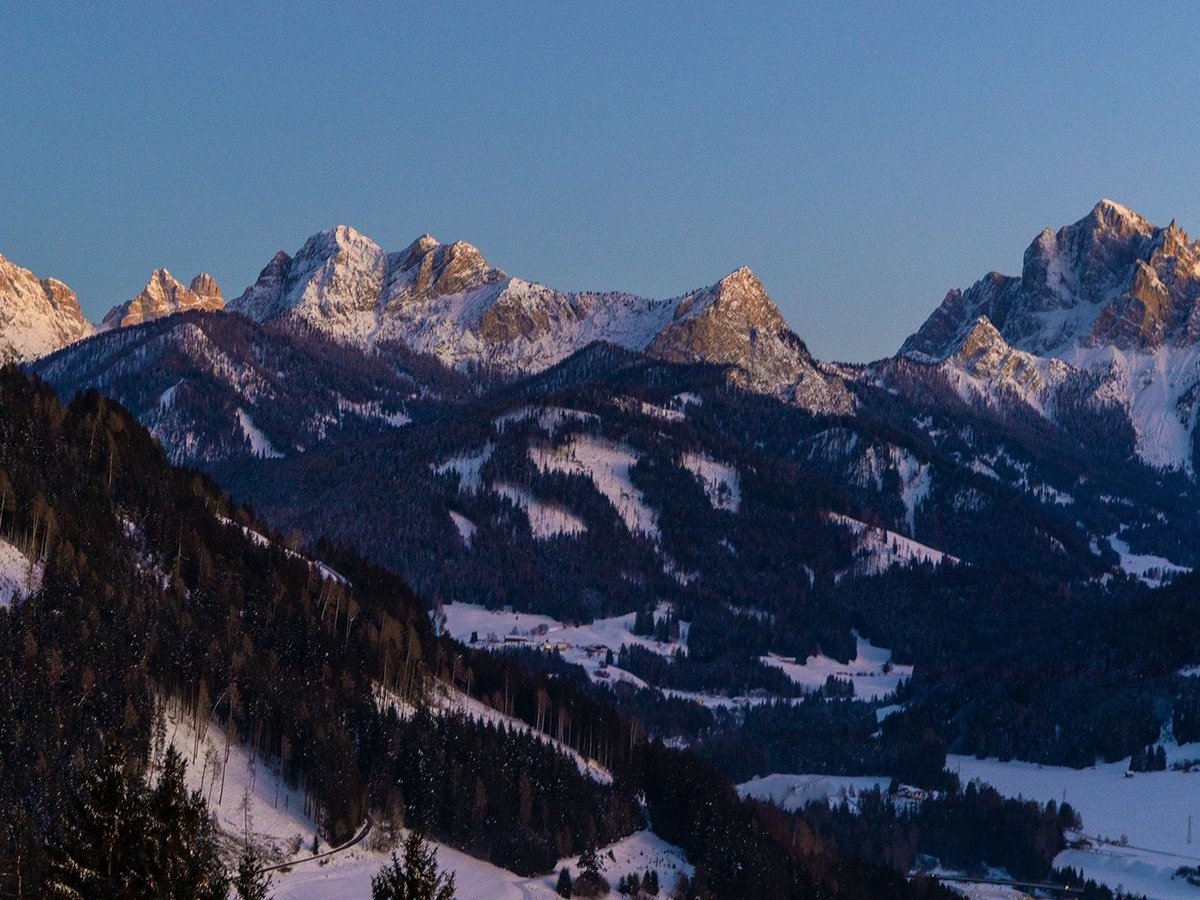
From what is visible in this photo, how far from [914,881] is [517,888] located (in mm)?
48044

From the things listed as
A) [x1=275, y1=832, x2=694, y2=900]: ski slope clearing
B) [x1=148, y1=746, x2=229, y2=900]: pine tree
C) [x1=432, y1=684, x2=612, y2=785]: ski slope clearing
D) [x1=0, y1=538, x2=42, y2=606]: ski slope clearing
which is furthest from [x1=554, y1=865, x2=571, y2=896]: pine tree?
[x1=148, y1=746, x2=229, y2=900]: pine tree

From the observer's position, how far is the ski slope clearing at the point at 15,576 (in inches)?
6457

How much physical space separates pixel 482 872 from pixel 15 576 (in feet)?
162

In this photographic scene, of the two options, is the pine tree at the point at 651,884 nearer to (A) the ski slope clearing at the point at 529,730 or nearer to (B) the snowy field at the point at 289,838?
(B) the snowy field at the point at 289,838

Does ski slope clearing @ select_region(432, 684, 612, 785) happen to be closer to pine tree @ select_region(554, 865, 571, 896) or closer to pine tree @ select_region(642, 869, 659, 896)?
pine tree @ select_region(642, 869, 659, 896)

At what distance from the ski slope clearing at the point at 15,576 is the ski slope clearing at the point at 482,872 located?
38167mm

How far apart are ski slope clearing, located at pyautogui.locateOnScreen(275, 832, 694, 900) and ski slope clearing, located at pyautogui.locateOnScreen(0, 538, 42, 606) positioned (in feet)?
125

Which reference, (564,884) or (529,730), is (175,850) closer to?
(564,884)

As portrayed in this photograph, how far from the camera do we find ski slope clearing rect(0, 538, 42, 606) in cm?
16400

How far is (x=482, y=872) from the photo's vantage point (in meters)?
159

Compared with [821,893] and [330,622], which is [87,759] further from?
[821,893]

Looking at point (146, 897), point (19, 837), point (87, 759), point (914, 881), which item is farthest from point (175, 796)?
point (914, 881)

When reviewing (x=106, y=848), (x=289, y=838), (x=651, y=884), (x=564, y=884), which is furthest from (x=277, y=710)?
(x=106, y=848)

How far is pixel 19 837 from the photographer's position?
73.9m
